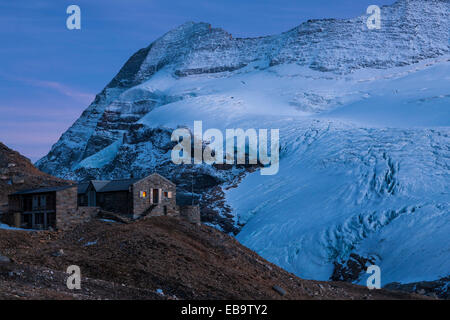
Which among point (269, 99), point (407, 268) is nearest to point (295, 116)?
point (269, 99)

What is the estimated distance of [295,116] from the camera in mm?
116812

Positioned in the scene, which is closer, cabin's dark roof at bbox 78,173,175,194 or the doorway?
cabin's dark roof at bbox 78,173,175,194

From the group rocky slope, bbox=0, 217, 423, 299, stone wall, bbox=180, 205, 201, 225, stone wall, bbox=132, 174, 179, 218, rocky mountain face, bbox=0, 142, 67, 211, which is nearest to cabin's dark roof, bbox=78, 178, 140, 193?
stone wall, bbox=132, 174, 179, 218

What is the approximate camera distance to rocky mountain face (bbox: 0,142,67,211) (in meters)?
51.8

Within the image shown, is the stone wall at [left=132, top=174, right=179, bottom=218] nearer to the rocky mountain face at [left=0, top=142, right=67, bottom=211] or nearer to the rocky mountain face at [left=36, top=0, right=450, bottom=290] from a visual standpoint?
the rocky mountain face at [left=0, top=142, right=67, bottom=211]

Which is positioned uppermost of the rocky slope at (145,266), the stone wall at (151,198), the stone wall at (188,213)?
the stone wall at (151,198)

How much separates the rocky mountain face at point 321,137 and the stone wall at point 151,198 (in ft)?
68.4

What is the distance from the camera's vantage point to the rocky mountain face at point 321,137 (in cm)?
6406

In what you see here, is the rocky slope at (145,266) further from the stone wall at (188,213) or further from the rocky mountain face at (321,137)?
the rocky mountain face at (321,137)

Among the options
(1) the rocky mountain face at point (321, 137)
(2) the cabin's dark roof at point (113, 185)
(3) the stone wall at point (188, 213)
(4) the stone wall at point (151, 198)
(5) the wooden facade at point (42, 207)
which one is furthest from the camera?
(1) the rocky mountain face at point (321, 137)

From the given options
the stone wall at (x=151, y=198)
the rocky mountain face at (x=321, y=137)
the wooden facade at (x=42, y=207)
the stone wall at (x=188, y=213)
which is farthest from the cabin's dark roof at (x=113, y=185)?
the rocky mountain face at (x=321, y=137)

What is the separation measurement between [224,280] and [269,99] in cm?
10330

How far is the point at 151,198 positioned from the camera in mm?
44312

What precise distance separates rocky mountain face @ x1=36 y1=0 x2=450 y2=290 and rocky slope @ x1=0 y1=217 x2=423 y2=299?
21.6m
